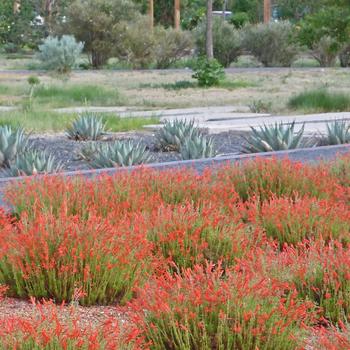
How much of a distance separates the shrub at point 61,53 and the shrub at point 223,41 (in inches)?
413

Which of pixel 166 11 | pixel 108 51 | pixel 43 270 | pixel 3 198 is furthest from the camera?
pixel 166 11

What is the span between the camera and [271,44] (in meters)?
45.3

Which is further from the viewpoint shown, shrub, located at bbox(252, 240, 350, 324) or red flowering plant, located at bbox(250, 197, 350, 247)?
red flowering plant, located at bbox(250, 197, 350, 247)

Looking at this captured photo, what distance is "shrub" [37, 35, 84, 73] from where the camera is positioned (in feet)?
114

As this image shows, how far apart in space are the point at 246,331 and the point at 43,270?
181cm

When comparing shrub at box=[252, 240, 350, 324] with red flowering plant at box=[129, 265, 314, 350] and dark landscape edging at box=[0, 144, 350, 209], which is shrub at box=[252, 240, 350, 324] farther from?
dark landscape edging at box=[0, 144, 350, 209]

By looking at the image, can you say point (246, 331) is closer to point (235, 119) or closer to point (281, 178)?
point (281, 178)

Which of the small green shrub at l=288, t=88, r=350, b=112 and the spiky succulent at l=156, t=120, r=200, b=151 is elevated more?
the spiky succulent at l=156, t=120, r=200, b=151

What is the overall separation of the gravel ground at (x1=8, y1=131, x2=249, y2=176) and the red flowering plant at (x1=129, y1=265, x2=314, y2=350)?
6532 mm

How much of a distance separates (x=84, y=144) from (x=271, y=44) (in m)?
33.0

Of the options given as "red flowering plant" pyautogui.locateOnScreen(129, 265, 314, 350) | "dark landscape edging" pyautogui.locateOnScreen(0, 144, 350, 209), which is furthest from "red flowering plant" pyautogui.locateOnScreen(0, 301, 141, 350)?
"dark landscape edging" pyautogui.locateOnScreen(0, 144, 350, 209)

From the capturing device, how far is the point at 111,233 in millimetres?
6324

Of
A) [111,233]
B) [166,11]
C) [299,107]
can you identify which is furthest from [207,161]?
[166,11]

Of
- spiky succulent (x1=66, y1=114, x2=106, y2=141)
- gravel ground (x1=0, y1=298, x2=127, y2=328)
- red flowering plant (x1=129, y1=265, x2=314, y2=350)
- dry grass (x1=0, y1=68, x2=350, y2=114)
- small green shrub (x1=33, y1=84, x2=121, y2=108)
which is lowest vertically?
dry grass (x1=0, y1=68, x2=350, y2=114)
